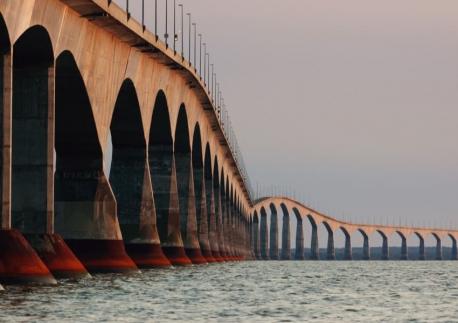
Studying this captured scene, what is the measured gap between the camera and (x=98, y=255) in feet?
157

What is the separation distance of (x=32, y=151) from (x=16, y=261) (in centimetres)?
783

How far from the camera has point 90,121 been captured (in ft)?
160

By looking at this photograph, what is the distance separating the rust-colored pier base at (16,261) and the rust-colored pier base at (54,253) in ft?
13.4

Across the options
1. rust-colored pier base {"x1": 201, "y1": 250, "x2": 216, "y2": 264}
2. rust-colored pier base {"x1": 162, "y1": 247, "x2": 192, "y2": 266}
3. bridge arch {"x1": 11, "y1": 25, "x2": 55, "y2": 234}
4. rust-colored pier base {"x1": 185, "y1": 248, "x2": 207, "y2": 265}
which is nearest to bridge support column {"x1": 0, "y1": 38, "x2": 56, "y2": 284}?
bridge arch {"x1": 11, "y1": 25, "x2": 55, "y2": 234}

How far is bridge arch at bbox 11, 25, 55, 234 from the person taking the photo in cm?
3972

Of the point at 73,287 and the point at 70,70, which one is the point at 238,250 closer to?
the point at 70,70

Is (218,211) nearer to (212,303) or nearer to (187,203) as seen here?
(187,203)

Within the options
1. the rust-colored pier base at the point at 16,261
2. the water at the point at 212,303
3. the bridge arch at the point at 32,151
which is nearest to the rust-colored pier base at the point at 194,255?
the water at the point at 212,303

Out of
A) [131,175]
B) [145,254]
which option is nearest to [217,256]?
[131,175]

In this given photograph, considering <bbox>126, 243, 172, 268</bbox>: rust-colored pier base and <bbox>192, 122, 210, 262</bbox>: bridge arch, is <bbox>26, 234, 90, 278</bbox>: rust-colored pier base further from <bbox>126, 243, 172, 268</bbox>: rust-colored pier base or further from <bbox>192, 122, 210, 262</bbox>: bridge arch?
<bbox>192, 122, 210, 262</bbox>: bridge arch

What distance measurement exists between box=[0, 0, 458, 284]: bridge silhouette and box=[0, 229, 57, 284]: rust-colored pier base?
30 millimetres

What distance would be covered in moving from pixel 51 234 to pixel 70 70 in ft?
32.4

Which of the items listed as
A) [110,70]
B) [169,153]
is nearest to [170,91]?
[169,153]

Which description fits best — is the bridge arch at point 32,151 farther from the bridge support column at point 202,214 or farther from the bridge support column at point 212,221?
the bridge support column at point 212,221
